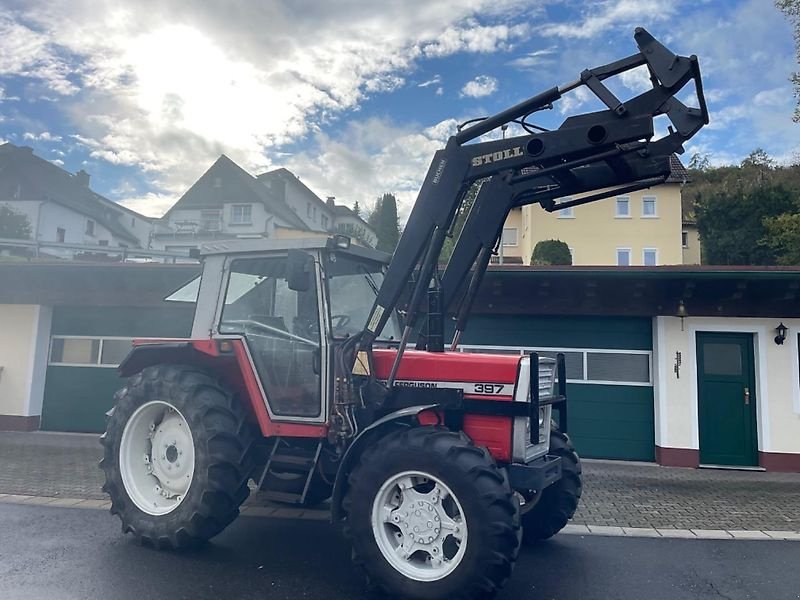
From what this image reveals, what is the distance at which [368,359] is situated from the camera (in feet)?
14.6

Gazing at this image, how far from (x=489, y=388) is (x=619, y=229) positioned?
28.6m

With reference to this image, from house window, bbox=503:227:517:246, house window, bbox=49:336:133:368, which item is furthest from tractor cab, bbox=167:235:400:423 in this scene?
house window, bbox=503:227:517:246

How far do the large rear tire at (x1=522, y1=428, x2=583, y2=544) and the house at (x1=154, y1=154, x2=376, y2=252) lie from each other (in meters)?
30.2

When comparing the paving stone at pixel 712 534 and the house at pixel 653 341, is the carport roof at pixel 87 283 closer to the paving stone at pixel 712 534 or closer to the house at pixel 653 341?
the house at pixel 653 341

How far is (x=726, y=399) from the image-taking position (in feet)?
30.2

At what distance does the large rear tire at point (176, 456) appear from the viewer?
14.5ft

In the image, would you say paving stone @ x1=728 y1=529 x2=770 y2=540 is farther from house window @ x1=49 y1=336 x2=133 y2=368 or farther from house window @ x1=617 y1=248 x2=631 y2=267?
house window @ x1=617 y1=248 x2=631 y2=267

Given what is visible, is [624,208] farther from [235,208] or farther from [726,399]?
[235,208]

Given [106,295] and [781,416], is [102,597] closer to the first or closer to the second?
[106,295]

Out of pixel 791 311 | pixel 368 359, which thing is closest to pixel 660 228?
pixel 791 311

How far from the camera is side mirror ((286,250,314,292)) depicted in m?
4.15

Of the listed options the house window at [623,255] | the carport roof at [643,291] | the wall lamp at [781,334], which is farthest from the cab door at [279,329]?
the house window at [623,255]

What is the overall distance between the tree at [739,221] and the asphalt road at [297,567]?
24575mm

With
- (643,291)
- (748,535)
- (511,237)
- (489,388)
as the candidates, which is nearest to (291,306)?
(489,388)
